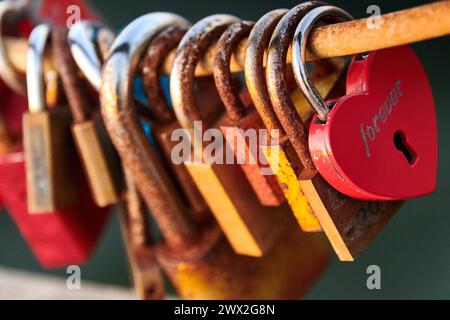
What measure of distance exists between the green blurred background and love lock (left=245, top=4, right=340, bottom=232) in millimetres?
379

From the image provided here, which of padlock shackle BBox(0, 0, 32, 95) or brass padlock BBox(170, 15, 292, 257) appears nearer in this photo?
brass padlock BBox(170, 15, 292, 257)

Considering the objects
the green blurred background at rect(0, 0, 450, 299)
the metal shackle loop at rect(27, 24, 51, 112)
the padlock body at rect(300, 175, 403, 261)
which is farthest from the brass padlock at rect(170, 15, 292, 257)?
the green blurred background at rect(0, 0, 450, 299)

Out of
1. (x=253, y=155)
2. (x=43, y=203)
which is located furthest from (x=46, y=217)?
(x=253, y=155)

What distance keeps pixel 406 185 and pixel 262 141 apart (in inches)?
5.8

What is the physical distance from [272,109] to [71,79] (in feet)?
1.04

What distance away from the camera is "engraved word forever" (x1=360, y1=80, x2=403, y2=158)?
52 centimetres

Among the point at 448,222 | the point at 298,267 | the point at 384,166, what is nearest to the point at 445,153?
the point at 448,222

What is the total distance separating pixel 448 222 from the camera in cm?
99

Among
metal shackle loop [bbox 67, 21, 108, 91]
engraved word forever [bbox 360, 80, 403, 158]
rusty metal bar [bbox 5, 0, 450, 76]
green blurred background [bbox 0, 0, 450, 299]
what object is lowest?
green blurred background [bbox 0, 0, 450, 299]

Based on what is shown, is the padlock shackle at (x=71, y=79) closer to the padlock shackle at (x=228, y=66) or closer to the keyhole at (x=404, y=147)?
the padlock shackle at (x=228, y=66)

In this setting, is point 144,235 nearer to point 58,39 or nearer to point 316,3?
point 58,39

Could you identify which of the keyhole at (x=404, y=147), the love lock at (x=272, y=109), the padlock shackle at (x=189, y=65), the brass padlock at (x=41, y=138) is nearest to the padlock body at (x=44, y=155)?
the brass padlock at (x=41, y=138)

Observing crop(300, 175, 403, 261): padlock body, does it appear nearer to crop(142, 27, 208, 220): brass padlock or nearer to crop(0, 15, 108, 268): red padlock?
crop(142, 27, 208, 220): brass padlock

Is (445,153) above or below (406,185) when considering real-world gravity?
below
